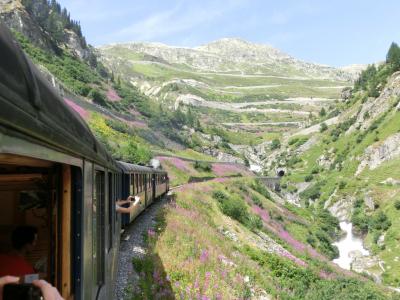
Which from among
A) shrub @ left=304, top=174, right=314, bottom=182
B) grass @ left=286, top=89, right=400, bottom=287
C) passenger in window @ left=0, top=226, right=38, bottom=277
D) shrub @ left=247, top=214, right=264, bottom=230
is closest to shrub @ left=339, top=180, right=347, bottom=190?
grass @ left=286, top=89, right=400, bottom=287

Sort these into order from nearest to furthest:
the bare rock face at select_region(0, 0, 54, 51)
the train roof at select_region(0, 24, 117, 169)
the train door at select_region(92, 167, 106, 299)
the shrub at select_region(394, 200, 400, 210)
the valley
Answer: the train roof at select_region(0, 24, 117, 169) → the train door at select_region(92, 167, 106, 299) → the valley → the shrub at select_region(394, 200, 400, 210) → the bare rock face at select_region(0, 0, 54, 51)

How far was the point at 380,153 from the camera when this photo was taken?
87125mm

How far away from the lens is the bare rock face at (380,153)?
84.4 metres

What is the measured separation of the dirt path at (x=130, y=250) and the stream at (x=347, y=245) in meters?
35.6

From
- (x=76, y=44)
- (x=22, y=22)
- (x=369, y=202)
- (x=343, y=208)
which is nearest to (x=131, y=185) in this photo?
(x=369, y=202)

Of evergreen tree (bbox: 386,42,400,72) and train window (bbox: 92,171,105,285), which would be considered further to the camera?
evergreen tree (bbox: 386,42,400,72)

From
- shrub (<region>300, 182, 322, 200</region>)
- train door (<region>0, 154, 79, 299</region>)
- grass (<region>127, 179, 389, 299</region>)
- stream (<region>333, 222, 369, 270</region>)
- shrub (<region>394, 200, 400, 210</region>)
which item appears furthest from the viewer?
shrub (<region>300, 182, 322, 200</region>)

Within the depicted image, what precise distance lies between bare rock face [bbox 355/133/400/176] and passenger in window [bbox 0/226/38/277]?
8733cm

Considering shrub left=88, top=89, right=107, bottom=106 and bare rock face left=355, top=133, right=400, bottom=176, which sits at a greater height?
shrub left=88, top=89, right=107, bottom=106

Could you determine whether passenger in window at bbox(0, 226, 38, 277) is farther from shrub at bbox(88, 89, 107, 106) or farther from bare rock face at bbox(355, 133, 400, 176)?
bare rock face at bbox(355, 133, 400, 176)

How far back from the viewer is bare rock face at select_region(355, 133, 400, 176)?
3322 inches

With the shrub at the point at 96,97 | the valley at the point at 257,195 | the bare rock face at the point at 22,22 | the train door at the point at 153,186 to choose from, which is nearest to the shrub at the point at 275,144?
Answer: the valley at the point at 257,195

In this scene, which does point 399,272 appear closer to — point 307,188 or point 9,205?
point 9,205

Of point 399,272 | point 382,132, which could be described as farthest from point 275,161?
point 399,272
